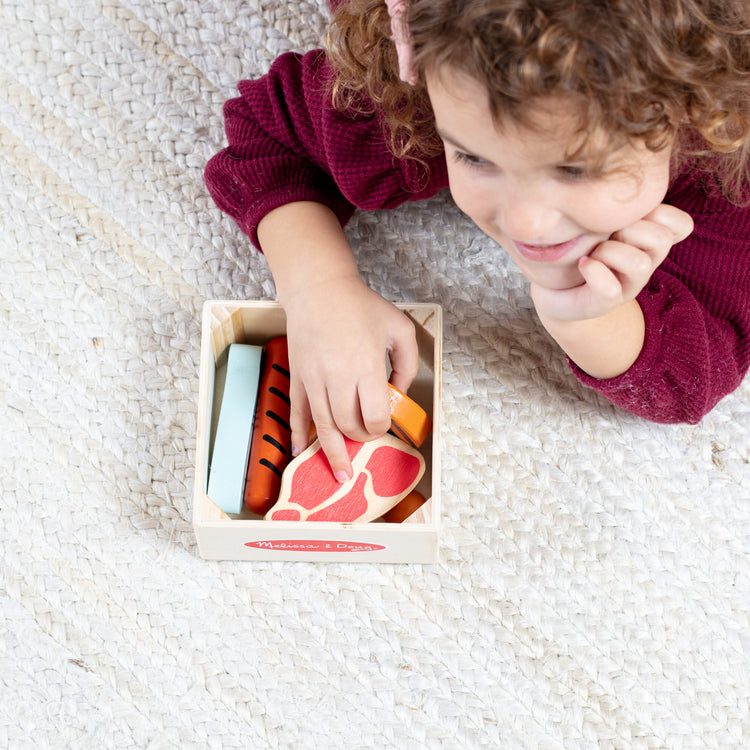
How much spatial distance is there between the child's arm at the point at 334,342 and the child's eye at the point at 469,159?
0.58 ft

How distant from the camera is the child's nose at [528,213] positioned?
18.0 inches

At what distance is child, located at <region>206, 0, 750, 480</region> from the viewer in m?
0.41

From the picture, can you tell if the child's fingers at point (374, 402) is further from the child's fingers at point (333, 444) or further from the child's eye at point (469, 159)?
the child's eye at point (469, 159)

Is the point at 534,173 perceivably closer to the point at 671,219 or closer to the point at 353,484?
the point at 671,219

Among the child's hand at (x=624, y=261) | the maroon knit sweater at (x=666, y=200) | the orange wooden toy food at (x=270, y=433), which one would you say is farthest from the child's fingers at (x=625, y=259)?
the orange wooden toy food at (x=270, y=433)

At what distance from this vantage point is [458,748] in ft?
2.12

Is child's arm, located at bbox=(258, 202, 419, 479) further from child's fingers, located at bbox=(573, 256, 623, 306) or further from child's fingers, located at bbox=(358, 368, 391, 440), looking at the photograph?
child's fingers, located at bbox=(573, 256, 623, 306)

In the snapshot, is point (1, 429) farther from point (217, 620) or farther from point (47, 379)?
point (217, 620)

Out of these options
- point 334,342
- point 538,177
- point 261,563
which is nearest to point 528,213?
point 538,177

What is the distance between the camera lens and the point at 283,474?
0.64 m

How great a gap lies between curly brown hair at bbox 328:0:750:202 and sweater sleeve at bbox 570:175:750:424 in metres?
0.16

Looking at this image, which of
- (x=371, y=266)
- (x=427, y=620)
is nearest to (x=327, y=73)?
(x=371, y=266)

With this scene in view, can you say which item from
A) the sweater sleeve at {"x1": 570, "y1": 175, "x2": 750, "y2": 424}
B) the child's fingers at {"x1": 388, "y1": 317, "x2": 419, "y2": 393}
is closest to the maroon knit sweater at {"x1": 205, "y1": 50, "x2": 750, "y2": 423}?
the sweater sleeve at {"x1": 570, "y1": 175, "x2": 750, "y2": 424}

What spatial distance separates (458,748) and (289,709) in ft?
0.38
